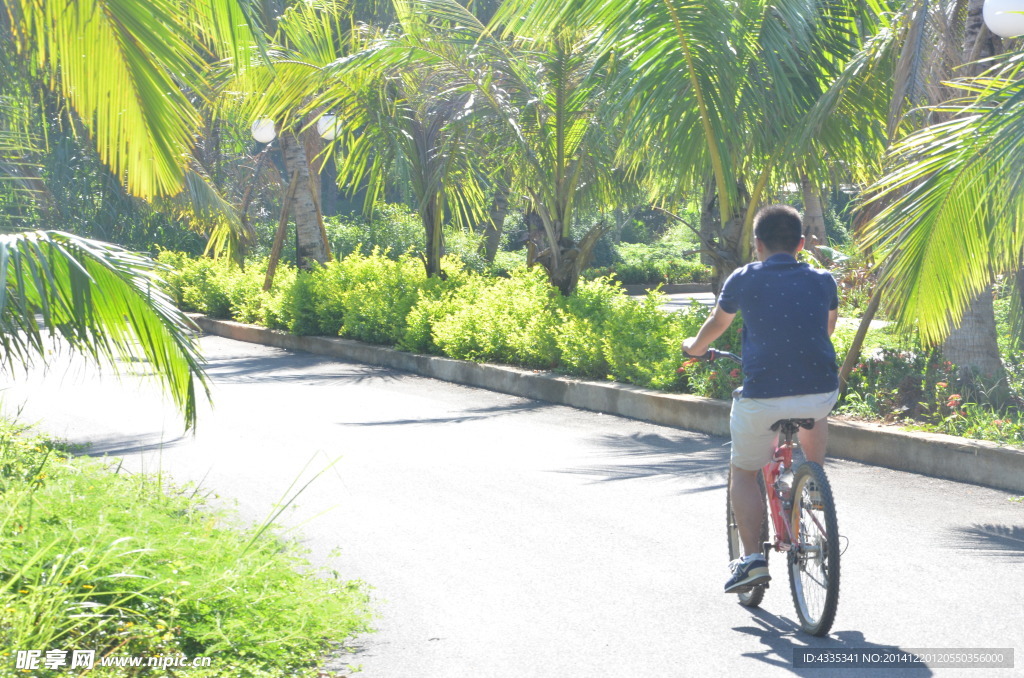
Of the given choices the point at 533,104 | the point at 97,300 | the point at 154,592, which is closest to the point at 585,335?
the point at 533,104

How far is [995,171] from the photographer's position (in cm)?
630

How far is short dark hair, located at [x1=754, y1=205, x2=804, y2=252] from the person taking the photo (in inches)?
192

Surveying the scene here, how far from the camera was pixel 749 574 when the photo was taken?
189 inches

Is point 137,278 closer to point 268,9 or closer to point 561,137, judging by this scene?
point 561,137

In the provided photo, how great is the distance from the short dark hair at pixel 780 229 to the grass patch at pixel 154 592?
2.37 meters

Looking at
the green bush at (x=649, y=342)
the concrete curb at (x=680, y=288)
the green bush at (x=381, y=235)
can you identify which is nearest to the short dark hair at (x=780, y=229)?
the green bush at (x=649, y=342)

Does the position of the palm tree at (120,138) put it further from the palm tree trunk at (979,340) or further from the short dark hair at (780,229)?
the palm tree trunk at (979,340)

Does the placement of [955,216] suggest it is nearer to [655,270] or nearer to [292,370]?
[292,370]

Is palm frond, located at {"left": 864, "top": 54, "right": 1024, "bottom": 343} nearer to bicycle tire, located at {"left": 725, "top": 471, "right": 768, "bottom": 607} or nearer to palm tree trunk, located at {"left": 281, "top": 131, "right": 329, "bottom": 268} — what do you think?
bicycle tire, located at {"left": 725, "top": 471, "right": 768, "bottom": 607}

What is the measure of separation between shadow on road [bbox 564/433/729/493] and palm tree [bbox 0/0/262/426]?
3.56 m

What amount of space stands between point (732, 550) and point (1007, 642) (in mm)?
A: 1247

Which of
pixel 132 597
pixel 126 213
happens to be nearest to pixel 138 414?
pixel 132 597

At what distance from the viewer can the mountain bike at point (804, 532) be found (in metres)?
4.44

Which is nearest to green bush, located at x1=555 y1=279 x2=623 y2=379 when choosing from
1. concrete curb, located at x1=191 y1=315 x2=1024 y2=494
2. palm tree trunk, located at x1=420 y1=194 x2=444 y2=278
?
concrete curb, located at x1=191 y1=315 x2=1024 y2=494
